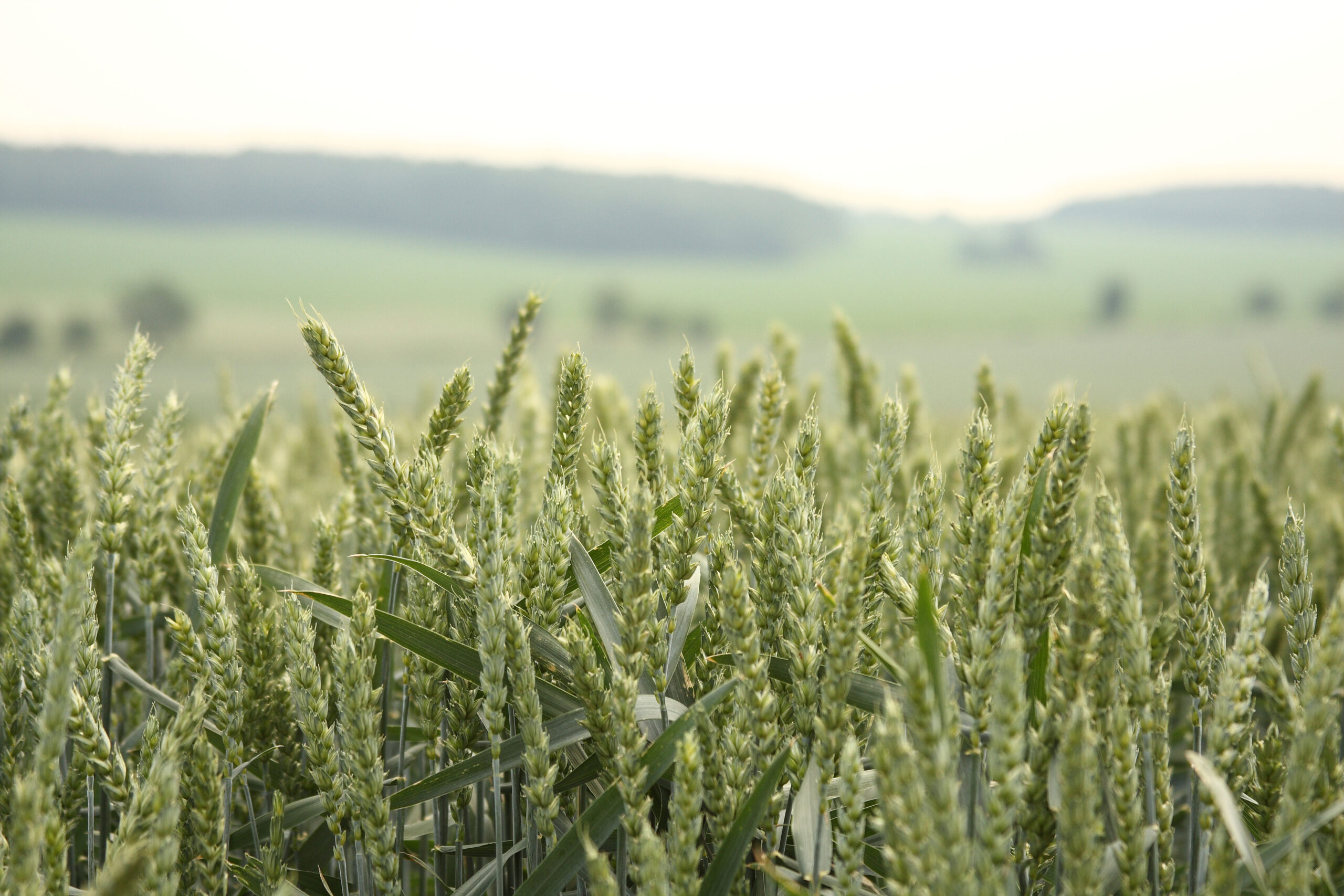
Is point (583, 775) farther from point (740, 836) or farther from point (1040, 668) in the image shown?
point (1040, 668)

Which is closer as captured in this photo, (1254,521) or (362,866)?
(362,866)

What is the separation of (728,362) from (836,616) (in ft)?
5.56

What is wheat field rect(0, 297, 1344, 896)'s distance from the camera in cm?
62

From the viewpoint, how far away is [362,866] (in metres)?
0.81

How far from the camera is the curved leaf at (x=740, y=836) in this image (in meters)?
0.68

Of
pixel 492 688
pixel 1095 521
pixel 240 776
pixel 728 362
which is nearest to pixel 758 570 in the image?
pixel 492 688

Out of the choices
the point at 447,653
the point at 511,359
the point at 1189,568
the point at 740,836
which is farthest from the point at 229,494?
the point at 1189,568

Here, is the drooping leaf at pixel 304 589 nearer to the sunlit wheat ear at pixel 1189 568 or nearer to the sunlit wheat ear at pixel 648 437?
the sunlit wheat ear at pixel 648 437

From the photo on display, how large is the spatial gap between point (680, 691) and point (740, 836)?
0.24 metres

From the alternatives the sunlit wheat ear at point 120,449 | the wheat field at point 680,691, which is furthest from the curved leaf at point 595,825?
the sunlit wheat ear at point 120,449

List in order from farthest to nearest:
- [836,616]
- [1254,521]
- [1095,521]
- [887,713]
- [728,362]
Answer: [728,362] → [1254,521] → [1095,521] → [836,616] → [887,713]

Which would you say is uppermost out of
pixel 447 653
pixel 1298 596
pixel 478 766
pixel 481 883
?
pixel 1298 596

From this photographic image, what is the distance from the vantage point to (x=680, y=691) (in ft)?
3.03

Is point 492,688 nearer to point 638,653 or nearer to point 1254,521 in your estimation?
point 638,653
